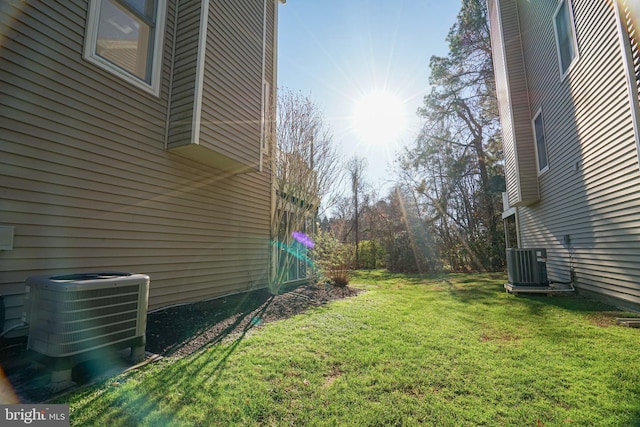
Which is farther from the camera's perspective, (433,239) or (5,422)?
(433,239)

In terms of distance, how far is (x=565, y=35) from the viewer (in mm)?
6137

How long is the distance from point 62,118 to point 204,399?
3344 millimetres

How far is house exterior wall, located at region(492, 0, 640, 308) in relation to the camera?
14.2ft

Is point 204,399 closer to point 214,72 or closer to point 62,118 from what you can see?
point 62,118

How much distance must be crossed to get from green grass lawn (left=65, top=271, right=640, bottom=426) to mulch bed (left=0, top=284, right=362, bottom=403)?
0.85 ft

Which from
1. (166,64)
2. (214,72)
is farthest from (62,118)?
(214,72)

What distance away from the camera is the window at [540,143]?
292 inches

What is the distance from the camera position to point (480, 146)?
14.7 metres

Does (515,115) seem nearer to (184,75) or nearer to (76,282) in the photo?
(184,75)

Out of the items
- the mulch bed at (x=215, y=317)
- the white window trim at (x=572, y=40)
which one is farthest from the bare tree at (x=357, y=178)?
the mulch bed at (x=215, y=317)

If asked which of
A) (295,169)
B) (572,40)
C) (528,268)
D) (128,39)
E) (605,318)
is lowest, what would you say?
(605,318)

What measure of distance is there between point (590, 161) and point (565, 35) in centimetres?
289

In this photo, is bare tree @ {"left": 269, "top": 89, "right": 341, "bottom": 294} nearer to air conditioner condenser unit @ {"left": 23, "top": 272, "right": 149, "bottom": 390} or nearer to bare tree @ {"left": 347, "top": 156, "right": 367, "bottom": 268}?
air conditioner condenser unit @ {"left": 23, "top": 272, "right": 149, "bottom": 390}

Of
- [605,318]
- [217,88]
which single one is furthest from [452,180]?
[217,88]
